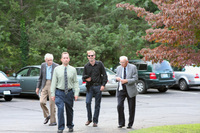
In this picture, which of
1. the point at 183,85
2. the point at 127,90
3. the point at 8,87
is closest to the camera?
the point at 127,90

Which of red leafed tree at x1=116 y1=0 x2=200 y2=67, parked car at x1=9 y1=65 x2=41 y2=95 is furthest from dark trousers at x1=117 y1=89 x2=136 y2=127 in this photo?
parked car at x1=9 y1=65 x2=41 y2=95

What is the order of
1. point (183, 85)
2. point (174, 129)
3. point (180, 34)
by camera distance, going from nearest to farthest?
1. point (180, 34)
2. point (174, 129)
3. point (183, 85)

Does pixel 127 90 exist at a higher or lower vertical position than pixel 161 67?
lower

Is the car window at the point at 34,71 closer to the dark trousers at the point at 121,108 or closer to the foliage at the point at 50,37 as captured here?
the foliage at the point at 50,37

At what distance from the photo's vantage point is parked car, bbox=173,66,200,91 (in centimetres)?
2299

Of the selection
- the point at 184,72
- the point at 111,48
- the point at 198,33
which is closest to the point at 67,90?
the point at 198,33

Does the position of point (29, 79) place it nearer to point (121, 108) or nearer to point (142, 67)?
point (142, 67)

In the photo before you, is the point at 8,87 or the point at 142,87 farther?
the point at 142,87

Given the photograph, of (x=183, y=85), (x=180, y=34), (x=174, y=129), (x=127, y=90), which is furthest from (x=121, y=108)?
(x=183, y=85)

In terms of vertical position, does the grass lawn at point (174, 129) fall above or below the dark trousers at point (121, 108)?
below

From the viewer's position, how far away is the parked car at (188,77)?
23.0m

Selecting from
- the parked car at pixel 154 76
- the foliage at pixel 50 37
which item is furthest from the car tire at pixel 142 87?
the foliage at pixel 50 37

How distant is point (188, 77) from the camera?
76.5 feet

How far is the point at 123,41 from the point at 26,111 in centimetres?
1509
